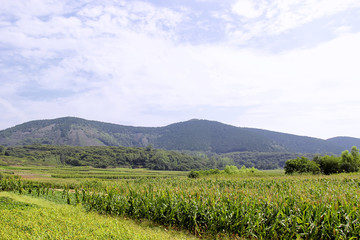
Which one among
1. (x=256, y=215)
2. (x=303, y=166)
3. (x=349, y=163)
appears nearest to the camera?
(x=256, y=215)

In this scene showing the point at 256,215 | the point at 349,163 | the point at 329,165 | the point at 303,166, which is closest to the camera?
the point at 256,215

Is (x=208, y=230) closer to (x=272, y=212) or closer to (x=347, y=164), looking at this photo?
(x=272, y=212)

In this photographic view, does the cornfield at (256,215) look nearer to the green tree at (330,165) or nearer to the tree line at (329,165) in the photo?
the tree line at (329,165)

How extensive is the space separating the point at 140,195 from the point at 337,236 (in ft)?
35.1

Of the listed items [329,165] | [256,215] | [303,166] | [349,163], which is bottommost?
[256,215]

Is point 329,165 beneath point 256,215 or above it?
above

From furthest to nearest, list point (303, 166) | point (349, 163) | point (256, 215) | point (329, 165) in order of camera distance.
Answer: point (329, 165) < point (303, 166) < point (349, 163) < point (256, 215)

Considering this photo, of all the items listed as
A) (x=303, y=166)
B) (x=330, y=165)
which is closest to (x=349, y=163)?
(x=330, y=165)

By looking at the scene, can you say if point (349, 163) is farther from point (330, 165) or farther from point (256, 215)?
point (256, 215)

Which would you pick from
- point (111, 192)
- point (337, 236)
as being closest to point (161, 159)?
point (111, 192)

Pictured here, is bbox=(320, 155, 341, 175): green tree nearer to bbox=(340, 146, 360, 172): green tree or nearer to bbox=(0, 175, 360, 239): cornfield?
bbox=(340, 146, 360, 172): green tree

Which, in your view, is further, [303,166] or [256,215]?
[303,166]

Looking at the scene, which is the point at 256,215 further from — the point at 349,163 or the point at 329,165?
the point at 349,163

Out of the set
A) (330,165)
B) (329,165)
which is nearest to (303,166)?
(329,165)
